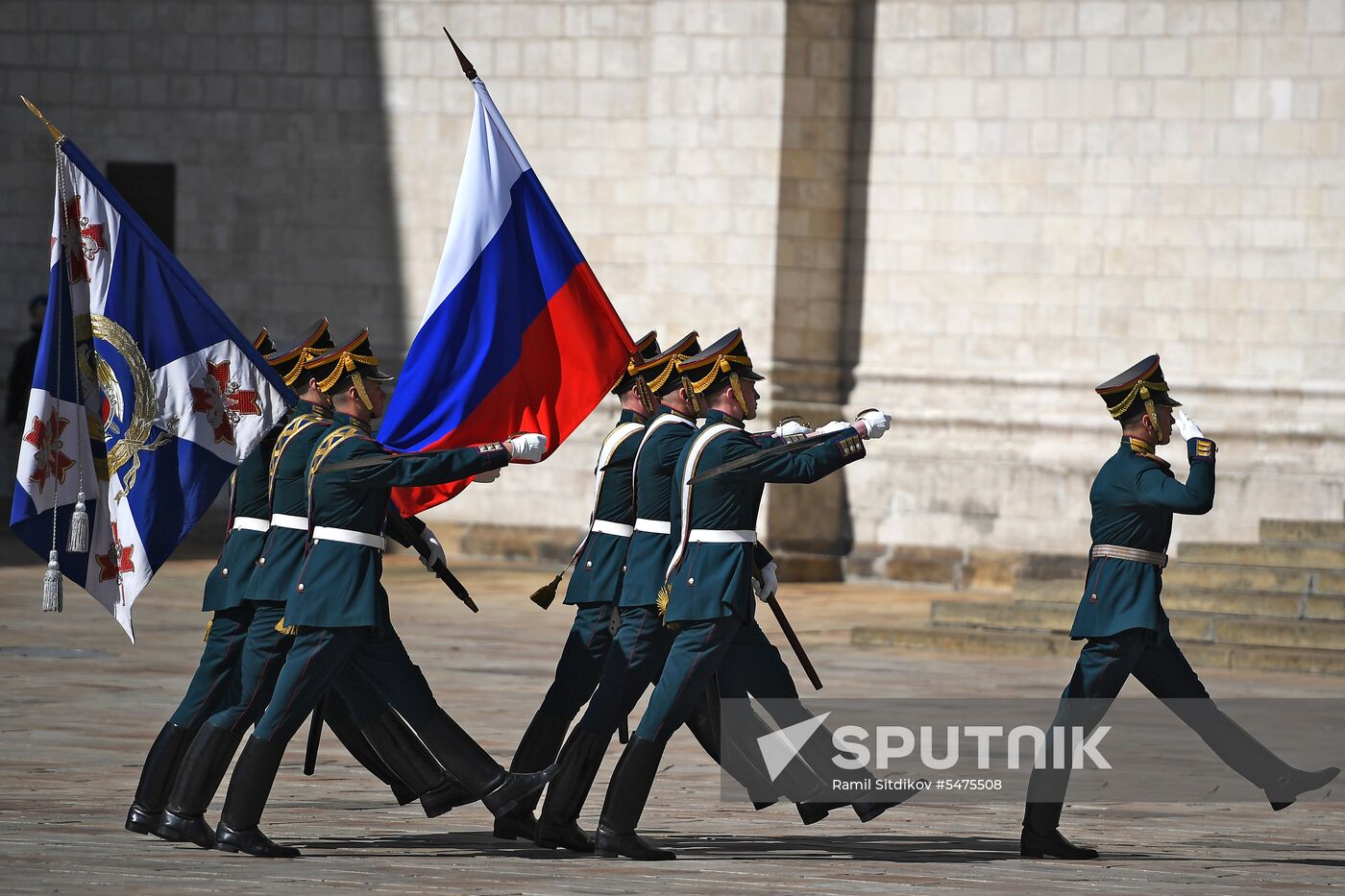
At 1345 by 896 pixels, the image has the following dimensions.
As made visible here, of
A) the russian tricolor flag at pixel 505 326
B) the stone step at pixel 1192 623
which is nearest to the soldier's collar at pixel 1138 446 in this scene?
the russian tricolor flag at pixel 505 326

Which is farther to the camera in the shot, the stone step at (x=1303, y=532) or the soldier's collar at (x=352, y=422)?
the stone step at (x=1303, y=532)

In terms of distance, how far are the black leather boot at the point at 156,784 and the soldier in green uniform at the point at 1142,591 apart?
2733 mm

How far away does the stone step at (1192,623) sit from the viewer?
45.4ft

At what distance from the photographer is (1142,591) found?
8.39 metres

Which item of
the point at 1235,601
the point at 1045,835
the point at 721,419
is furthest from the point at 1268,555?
the point at 721,419

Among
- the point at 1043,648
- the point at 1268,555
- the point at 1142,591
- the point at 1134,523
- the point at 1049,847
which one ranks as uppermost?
the point at 1134,523

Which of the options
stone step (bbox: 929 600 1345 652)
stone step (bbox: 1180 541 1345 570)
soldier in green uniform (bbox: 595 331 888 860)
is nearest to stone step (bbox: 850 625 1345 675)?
stone step (bbox: 929 600 1345 652)

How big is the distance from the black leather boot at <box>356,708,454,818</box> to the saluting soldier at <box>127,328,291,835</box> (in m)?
0.50

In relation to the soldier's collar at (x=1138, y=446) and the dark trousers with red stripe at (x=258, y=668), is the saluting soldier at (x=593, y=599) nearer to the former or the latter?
the dark trousers with red stripe at (x=258, y=668)

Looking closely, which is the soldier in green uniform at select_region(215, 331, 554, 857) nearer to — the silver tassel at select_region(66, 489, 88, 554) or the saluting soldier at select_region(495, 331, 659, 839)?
the saluting soldier at select_region(495, 331, 659, 839)

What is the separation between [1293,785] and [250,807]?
3.51 meters

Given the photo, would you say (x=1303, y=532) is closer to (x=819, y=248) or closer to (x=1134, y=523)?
(x=819, y=248)

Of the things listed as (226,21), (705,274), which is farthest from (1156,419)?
(226,21)

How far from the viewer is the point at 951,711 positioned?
1188cm
